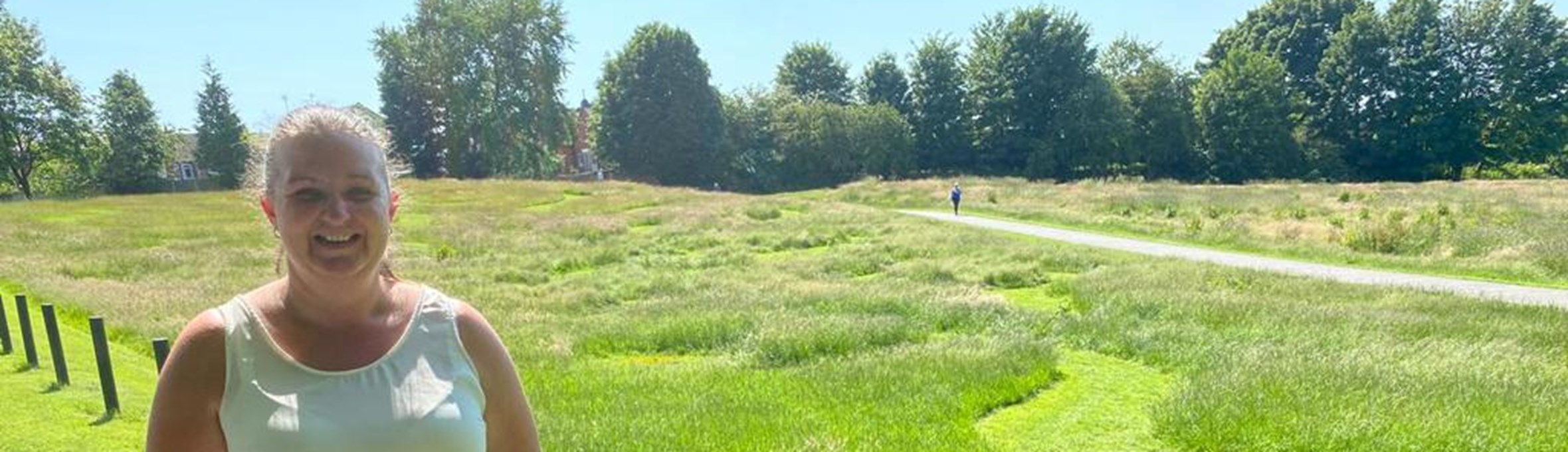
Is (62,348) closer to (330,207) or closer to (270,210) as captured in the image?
(270,210)

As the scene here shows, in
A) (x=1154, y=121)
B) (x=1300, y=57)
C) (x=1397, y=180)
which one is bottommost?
(x=1397, y=180)

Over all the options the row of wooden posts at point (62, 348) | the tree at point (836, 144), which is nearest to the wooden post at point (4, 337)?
the row of wooden posts at point (62, 348)

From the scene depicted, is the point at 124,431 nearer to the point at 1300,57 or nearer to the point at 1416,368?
the point at 1416,368

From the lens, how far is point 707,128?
8269 centimetres

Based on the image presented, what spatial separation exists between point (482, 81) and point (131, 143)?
85.8ft

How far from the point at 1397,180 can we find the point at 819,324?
7711cm

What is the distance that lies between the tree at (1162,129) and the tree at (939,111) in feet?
48.1

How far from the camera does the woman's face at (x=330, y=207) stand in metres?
2.56

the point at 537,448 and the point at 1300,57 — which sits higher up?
the point at 1300,57

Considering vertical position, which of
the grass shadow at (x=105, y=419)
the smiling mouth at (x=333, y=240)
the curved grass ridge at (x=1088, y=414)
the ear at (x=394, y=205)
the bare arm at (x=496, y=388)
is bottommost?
the curved grass ridge at (x=1088, y=414)

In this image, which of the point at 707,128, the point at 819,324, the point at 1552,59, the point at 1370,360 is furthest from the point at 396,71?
the point at 1552,59

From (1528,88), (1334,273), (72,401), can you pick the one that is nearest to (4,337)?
(72,401)

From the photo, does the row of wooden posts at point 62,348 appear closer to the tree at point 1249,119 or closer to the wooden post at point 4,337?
the wooden post at point 4,337

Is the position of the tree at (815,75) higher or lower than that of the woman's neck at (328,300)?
higher
